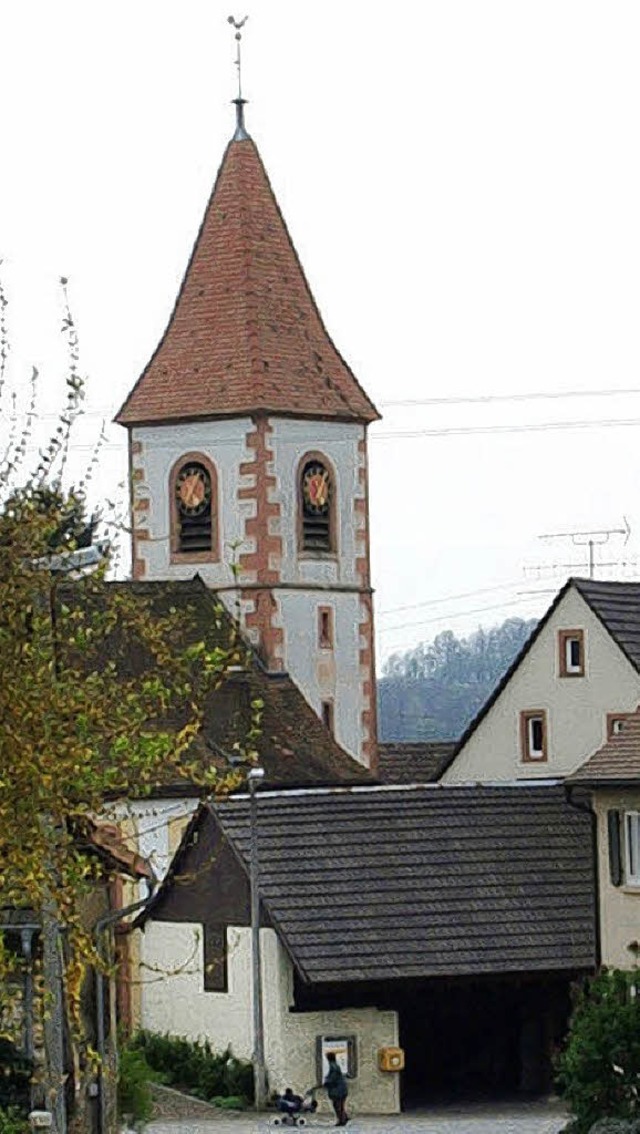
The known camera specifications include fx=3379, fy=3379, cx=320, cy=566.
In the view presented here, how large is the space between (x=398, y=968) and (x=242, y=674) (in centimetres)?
1738

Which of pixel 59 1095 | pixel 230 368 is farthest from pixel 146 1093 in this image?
pixel 230 368

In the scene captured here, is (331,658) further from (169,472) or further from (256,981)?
(256,981)

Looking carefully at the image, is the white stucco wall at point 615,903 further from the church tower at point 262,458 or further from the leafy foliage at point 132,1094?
the church tower at point 262,458

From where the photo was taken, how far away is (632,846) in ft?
157

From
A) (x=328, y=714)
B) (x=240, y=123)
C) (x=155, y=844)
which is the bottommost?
(x=155, y=844)

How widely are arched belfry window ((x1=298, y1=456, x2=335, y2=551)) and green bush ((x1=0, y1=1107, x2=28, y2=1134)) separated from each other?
36248 millimetres

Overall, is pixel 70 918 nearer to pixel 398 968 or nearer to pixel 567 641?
pixel 398 968

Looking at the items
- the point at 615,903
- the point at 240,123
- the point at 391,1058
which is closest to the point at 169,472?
the point at 240,123

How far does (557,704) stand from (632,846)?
1004cm

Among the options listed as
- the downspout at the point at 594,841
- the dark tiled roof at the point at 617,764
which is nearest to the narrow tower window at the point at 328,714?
the downspout at the point at 594,841

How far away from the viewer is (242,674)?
207 feet

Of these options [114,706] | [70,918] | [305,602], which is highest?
[305,602]

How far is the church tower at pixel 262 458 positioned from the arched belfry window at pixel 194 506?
0.03 metres

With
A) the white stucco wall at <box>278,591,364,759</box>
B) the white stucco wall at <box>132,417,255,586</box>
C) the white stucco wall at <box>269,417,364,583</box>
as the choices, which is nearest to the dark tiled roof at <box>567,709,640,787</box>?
the white stucco wall at <box>278,591,364,759</box>
